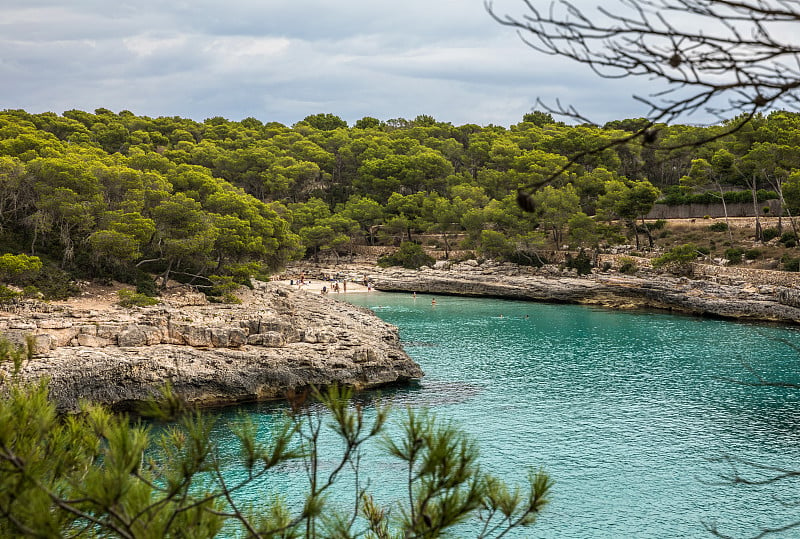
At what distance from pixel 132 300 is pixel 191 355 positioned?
22.7 feet

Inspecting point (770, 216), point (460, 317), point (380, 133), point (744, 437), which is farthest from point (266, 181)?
point (744, 437)

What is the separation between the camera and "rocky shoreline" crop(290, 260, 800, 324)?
36.7m

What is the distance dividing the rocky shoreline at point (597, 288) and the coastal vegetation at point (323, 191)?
2858 millimetres

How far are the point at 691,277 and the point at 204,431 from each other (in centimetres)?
4312

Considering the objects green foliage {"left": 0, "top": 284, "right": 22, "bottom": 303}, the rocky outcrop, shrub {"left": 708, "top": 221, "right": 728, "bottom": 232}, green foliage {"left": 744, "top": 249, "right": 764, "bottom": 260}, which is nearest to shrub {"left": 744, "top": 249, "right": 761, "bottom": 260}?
green foliage {"left": 744, "top": 249, "right": 764, "bottom": 260}

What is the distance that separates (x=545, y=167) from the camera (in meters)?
54.4

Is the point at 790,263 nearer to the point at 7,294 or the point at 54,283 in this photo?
the point at 54,283

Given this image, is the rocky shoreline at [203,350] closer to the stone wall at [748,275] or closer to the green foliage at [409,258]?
the stone wall at [748,275]

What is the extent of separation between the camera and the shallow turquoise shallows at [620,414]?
44.3 ft

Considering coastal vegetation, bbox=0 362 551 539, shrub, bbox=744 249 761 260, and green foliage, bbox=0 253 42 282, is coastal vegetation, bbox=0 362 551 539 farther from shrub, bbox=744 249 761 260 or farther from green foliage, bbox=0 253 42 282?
shrub, bbox=744 249 761 260

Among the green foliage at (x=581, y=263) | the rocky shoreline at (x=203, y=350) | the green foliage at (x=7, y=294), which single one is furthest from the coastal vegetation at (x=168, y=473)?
the green foliage at (x=581, y=263)

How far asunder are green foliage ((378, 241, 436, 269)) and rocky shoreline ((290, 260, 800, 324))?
1662mm

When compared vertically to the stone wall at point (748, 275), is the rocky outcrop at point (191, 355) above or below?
below

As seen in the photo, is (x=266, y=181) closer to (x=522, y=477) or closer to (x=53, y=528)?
(x=522, y=477)
